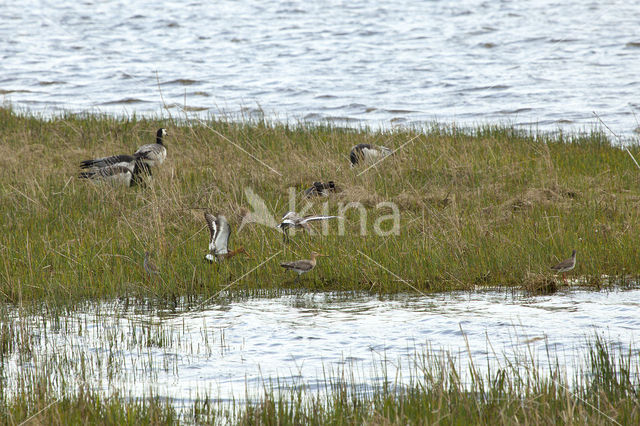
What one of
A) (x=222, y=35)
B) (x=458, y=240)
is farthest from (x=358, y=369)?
(x=222, y=35)

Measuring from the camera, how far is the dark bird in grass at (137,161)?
13047 millimetres

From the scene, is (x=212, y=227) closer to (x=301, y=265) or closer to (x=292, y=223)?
(x=292, y=223)

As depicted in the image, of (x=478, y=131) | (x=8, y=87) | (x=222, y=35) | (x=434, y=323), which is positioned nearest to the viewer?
(x=434, y=323)

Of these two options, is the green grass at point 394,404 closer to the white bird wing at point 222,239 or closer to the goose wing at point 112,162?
the white bird wing at point 222,239

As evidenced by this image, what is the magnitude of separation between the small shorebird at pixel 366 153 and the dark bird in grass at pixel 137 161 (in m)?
3.55

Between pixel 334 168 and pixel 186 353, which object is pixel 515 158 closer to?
pixel 334 168

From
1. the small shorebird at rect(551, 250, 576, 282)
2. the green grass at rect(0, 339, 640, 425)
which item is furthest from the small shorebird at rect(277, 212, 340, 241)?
the green grass at rect(0, 339, 640, 425)

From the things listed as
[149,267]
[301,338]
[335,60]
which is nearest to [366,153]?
[149,267]

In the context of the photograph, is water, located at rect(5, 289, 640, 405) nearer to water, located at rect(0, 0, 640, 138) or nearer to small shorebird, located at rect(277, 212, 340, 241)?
small shorebird, located at rect(277, 212, 340, 241)

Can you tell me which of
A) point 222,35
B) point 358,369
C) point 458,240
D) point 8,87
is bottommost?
Result: point 358,369

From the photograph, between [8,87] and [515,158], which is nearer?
[515,158]

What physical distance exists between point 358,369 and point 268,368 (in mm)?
695

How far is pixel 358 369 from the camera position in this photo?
577 centimetres

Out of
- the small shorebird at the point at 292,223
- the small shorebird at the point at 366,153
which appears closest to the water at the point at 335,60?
the small shorebird at the point at 366,153
